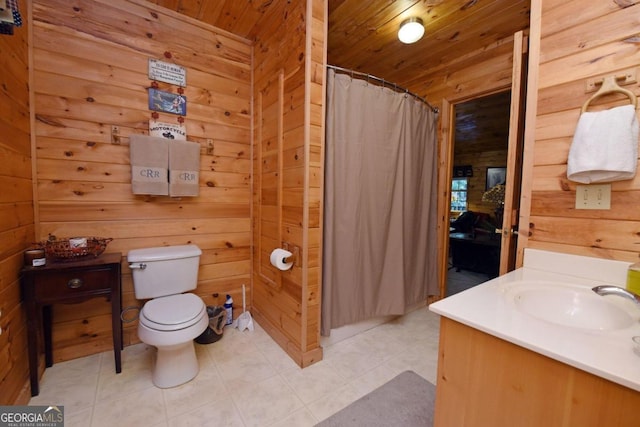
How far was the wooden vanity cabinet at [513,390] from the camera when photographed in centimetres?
61

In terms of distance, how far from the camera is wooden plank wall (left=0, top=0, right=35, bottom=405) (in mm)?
1271

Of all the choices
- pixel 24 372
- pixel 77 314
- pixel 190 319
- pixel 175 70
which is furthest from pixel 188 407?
pixel 175 70

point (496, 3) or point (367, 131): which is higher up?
point (496, 3)

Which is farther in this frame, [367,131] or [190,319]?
[367,131]

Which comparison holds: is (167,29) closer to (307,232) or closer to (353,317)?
(307,232)

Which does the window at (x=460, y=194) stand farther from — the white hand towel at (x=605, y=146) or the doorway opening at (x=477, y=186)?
the white hand towel at (x=605, y=146)

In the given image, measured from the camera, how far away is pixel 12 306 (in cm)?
137

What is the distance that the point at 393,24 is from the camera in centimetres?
207

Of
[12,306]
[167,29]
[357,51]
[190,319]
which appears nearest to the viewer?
[12,306]

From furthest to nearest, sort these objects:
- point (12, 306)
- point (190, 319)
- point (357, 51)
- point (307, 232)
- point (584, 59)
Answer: point (357, 51) < point (307, 232) < point (190, 319) < point (12, 306) < point (584, 59)

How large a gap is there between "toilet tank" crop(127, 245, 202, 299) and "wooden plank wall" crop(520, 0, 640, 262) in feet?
6.94

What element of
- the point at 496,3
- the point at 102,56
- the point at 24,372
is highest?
the point at 496,3

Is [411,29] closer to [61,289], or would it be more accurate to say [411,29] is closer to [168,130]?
[168,130]

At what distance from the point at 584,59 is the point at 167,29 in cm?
253
